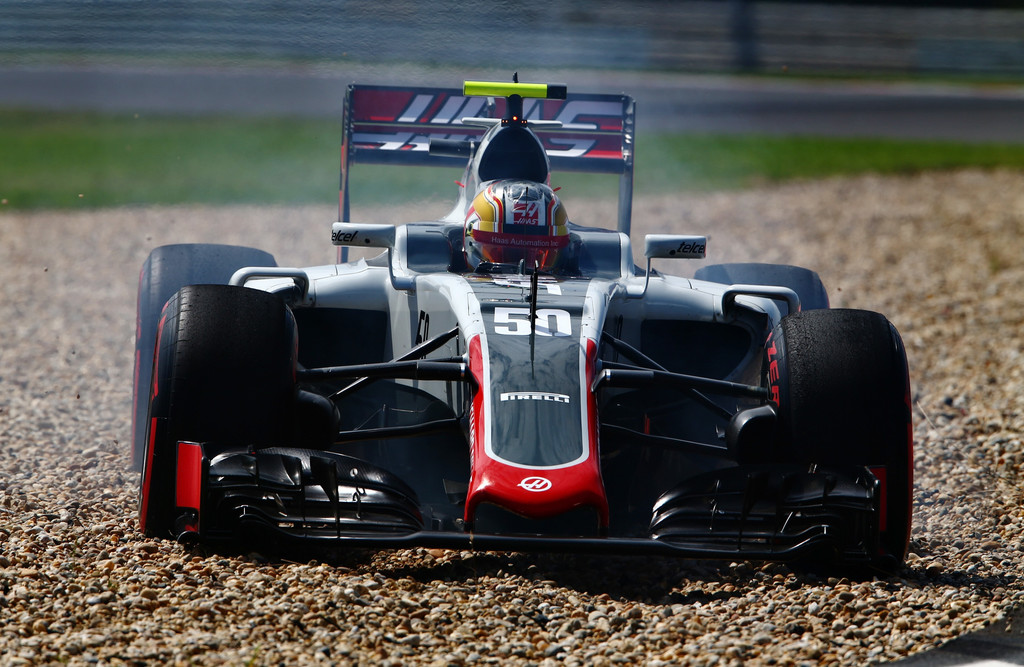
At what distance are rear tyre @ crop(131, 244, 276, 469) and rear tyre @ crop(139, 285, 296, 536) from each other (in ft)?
5.01

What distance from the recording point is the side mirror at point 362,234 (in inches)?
255

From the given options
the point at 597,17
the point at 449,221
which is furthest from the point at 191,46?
the point at 449,221

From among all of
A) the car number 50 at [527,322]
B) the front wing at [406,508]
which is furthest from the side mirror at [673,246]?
the front wing at [406,508]

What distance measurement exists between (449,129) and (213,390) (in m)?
3.85

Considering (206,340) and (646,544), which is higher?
(206,340)

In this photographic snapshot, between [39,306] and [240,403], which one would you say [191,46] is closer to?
[39,306]

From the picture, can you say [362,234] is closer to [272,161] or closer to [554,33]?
[272,161]

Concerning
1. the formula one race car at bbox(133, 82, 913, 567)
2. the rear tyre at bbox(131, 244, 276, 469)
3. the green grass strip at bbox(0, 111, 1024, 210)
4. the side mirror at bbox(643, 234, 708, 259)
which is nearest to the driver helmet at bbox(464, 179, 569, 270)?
the formula one race car at bbox(133, 82, 913, 567)

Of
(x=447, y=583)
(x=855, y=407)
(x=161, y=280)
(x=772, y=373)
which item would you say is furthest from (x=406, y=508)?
(x=161, y=280)

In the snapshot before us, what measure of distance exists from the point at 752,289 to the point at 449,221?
212 centimetres

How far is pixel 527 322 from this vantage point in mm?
5719

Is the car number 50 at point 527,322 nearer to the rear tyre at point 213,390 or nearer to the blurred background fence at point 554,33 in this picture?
the rear tyre at point 213,390

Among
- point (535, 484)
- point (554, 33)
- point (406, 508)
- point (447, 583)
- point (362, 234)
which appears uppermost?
point (554, 33)

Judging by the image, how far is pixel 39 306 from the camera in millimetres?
12172
